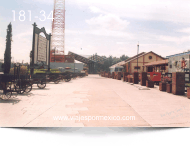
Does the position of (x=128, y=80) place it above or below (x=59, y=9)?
below

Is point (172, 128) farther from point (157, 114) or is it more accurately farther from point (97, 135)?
point (97, 135)

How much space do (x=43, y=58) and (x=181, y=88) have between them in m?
12.9

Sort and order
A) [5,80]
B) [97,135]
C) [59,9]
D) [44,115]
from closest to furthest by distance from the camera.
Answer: [97,135] < [44,115] < [59,9] < [5,80]

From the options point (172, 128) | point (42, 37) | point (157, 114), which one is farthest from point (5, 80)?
point (42, 37)

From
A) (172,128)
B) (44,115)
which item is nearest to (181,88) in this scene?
(172,128)

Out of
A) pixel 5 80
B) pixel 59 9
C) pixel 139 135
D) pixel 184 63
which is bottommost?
Answer: pixel 139 135

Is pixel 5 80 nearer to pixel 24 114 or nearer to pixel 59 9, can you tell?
pixel 24 114

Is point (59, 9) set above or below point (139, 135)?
above

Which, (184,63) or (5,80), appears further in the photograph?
(184,63)

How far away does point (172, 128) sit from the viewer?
3.92 m

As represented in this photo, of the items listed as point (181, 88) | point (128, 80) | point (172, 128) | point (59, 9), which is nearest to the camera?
point (172, 128)

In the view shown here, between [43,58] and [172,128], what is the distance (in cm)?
1557

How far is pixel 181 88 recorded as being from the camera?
9422 mm

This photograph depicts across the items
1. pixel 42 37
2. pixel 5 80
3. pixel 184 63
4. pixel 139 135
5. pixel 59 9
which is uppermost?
pixel 42 37
